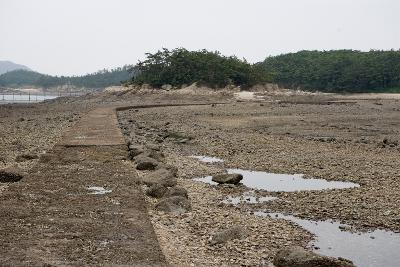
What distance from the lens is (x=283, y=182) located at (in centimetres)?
1175

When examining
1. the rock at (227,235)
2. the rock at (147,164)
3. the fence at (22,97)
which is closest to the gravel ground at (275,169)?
the rock at (227,235)

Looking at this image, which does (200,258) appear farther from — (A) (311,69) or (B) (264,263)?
(A) (311,69)

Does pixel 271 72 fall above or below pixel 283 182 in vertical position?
above

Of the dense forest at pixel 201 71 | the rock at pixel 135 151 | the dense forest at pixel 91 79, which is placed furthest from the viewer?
the dense forest at pixel 91 79

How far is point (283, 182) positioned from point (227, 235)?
4.83 metres

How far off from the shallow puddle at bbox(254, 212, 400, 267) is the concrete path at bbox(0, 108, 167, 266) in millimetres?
2614

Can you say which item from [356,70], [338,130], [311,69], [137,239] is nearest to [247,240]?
[137,239]

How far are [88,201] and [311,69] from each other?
241ft

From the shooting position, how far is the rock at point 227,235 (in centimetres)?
710

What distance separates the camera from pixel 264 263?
6.41 m

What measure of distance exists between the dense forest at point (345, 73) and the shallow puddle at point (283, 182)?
58543 mm

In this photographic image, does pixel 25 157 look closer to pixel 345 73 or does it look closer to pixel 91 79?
pixel 345 73

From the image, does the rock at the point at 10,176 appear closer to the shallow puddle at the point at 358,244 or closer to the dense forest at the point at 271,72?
the shallow puddle at the point at 358,244

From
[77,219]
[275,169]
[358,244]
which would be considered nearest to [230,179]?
[275,169]
